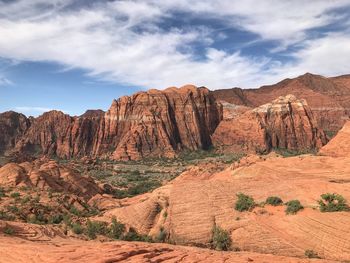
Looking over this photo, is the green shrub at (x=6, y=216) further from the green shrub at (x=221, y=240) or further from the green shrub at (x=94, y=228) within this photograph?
the green shrub at (x=221, y=240)

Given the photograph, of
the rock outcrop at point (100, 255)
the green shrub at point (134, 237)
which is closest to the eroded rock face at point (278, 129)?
the green shrub at point (134, 237)

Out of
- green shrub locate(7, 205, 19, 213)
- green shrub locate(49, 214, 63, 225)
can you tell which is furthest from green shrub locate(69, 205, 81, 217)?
green shrub locate(7, 205, 19, 213)

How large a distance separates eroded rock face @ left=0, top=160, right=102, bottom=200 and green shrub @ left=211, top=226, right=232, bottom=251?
28270 mm

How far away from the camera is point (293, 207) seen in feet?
83.7

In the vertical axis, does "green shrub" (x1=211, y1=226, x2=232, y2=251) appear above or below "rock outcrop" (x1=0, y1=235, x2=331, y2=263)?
below

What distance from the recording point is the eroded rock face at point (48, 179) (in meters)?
47.9

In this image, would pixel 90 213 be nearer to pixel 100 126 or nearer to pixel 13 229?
pixel 13 229

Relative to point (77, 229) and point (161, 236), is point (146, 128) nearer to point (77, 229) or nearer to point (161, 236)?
point (77, 229)

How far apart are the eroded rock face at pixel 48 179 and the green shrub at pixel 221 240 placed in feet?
92.8

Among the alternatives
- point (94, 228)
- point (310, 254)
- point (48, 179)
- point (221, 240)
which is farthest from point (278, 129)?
point (310, 254)

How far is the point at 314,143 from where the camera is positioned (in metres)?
134

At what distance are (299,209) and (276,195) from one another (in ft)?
10.3

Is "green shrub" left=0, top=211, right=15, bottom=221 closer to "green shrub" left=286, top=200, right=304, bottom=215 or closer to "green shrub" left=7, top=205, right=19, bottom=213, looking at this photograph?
"green shrub" left=7, top=205, right=19, bottom=213

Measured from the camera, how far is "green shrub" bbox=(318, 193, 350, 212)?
24.7m
